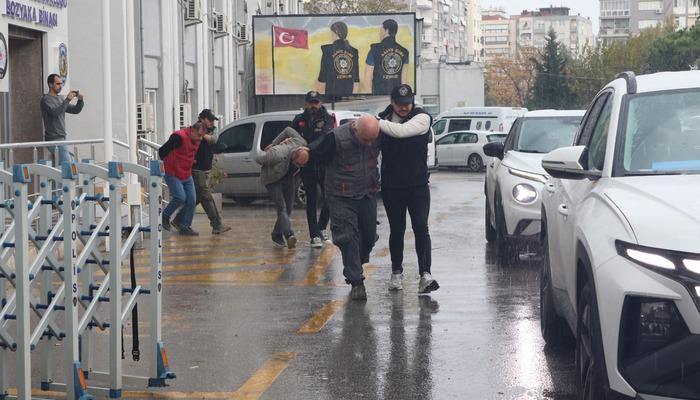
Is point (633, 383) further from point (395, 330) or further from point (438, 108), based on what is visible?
point (438, 108)

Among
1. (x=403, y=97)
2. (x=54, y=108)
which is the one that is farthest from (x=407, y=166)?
(x=54, y=108)

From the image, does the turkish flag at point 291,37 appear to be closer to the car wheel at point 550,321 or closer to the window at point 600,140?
the car wheel at point 550,321

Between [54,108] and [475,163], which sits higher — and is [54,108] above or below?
above

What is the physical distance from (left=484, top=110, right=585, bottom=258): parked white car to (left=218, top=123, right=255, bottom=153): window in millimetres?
7446

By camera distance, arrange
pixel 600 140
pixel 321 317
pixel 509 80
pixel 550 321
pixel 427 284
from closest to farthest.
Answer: pixel 600 140
pixel 550 321
pixel 321 317
pixel 427 284
pixel 509 80

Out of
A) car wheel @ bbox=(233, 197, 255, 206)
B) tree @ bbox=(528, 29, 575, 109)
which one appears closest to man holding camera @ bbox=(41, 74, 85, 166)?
car wheel @ bbox=(233, 197, 255, 206)

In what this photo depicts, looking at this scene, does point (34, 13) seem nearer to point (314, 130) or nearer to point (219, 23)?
point (314, 130)

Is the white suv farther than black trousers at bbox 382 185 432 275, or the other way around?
black trousers at bbox 382 185 432 275

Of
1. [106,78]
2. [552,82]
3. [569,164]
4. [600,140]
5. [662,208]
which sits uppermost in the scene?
[552,82]

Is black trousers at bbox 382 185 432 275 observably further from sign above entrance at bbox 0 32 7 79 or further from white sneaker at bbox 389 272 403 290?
sign above entrance at bbox 0 32 7 79

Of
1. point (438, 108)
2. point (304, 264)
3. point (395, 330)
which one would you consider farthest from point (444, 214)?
point (438, 108)

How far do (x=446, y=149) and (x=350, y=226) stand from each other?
28232 millimetres

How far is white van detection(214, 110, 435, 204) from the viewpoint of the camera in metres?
21.5

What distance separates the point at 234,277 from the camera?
1188 cm
